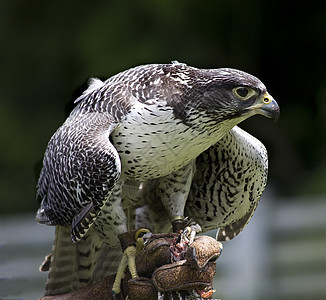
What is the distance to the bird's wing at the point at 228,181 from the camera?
3000 mm

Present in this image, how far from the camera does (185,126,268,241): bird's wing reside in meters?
3.00

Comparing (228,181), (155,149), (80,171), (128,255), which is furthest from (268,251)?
(80,171)

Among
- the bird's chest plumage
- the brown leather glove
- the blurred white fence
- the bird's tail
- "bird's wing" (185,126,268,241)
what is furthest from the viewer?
the blurred white fence

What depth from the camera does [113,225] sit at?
9.50ft

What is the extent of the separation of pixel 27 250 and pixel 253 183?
2293 mm

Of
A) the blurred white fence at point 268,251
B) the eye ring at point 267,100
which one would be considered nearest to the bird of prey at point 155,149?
the eye ring at point 267,100

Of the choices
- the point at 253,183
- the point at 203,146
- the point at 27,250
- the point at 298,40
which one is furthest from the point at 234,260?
Answer: the point at 203,146

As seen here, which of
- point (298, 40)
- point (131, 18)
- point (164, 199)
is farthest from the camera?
point (298, 40)

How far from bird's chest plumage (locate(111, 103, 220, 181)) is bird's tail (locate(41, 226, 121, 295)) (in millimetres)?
513

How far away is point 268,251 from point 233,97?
297 cm

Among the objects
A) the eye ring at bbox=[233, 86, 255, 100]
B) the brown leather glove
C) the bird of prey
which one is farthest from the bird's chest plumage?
the brown leather glove

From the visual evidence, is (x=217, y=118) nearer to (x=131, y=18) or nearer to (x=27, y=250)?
(x=27, y=250)

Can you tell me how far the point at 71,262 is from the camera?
124 inches

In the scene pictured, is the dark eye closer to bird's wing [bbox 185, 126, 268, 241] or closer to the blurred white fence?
bird's wing [bbox 185, 126, 268, 241]
